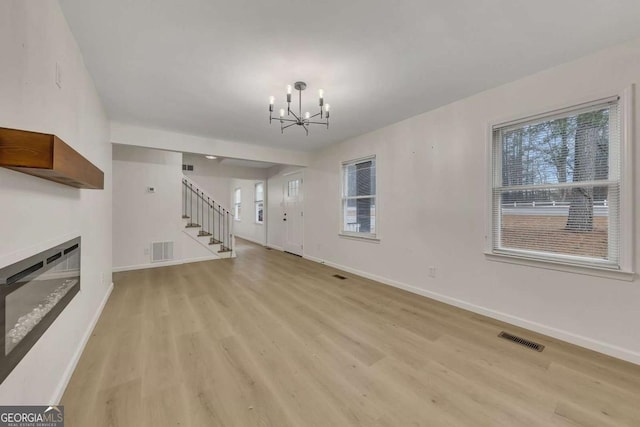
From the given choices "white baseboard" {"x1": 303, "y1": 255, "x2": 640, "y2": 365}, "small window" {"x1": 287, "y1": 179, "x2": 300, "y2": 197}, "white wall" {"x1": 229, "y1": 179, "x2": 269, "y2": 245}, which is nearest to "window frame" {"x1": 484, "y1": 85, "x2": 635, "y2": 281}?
"white baseboard" {"x1": 303, "y1": 255, "x2": 640, "y2": 365}

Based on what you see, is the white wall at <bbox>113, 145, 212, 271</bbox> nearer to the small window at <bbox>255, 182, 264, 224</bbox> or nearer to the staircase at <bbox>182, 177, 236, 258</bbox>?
the staircase at <bbox>182, 177, 236, 258</bbox>

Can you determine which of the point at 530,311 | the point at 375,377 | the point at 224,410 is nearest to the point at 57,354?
the point at 224,410

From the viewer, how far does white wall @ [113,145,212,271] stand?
4.73m

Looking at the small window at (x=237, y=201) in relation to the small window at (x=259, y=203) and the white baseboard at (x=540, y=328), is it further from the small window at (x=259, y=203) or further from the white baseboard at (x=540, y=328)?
the white baseboard at (x=540, y=328)

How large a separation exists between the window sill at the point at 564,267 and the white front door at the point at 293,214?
4342mm

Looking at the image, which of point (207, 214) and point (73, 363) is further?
point (207, 214)

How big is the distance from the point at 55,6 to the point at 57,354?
2.30 metres

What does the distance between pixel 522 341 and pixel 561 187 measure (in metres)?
1.54

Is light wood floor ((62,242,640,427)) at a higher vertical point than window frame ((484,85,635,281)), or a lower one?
lower

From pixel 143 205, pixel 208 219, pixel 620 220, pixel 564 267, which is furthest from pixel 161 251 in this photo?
pixel 620 220

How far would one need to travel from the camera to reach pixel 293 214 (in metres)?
6.71

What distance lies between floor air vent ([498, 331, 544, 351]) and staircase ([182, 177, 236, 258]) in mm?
5534

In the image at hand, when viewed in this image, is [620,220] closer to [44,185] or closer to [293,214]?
[44,185]

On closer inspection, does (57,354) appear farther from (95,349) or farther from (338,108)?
(338,108)
